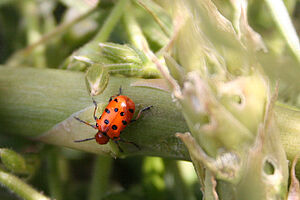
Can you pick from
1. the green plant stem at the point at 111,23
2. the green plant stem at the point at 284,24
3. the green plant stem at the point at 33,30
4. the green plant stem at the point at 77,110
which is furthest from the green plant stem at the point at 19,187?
the green plant stem at the point at 284,24

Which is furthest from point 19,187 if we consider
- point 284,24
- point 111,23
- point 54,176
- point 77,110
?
point 284,24

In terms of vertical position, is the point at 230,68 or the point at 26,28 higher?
the point at 230,68

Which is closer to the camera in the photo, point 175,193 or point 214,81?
point 214,81

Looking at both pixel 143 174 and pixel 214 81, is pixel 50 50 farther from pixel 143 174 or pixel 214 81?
pixel 214 81

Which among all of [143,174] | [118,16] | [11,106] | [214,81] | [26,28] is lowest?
[143,174]

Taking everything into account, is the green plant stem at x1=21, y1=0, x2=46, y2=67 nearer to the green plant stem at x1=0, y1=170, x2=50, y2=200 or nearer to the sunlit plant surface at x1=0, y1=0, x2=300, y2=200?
the sunlit plant surface at x1=0, y1=0, x2=300, y2=200

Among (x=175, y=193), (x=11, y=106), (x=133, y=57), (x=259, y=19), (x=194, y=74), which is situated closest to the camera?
(x=194, y=74)

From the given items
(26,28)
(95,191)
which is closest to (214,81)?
(95,191)

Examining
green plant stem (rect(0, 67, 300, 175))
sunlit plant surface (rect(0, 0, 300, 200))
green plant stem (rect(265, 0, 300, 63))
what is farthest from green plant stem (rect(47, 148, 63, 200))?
green plant stem (rect(265, 0, 300, 63))
